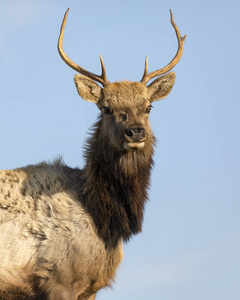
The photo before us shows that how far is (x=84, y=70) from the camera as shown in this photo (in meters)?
11.5

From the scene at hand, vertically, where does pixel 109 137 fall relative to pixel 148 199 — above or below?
above

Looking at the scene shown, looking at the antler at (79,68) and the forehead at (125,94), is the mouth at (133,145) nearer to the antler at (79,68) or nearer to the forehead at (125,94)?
the forehead at (125,94)

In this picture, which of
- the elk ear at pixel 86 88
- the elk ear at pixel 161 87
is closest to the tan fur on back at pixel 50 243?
the elk ear at pixel 86 88

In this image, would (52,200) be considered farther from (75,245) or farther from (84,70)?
(84,70)

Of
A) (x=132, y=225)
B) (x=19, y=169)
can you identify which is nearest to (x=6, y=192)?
(x=19, y=169)

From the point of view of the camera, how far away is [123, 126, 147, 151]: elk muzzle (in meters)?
9.95

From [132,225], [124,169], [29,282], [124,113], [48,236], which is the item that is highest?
[124,113]

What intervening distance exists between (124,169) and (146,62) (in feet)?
7.95

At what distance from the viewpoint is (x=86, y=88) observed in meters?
11.2

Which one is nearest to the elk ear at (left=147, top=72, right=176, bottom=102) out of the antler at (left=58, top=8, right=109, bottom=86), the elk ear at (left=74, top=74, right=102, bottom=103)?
the antler at (left=58, top=8, right=109, bottom=86)

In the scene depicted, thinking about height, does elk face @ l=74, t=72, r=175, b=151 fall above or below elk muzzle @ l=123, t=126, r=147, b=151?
above

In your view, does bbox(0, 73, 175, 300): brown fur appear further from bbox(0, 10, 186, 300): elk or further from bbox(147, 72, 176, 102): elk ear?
bbox(147, 72, 176, 102): elk ear

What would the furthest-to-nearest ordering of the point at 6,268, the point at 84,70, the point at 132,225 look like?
the point at 84,70, the point at 132,225, the point at 6,268

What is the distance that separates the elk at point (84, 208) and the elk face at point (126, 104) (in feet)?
0.06
